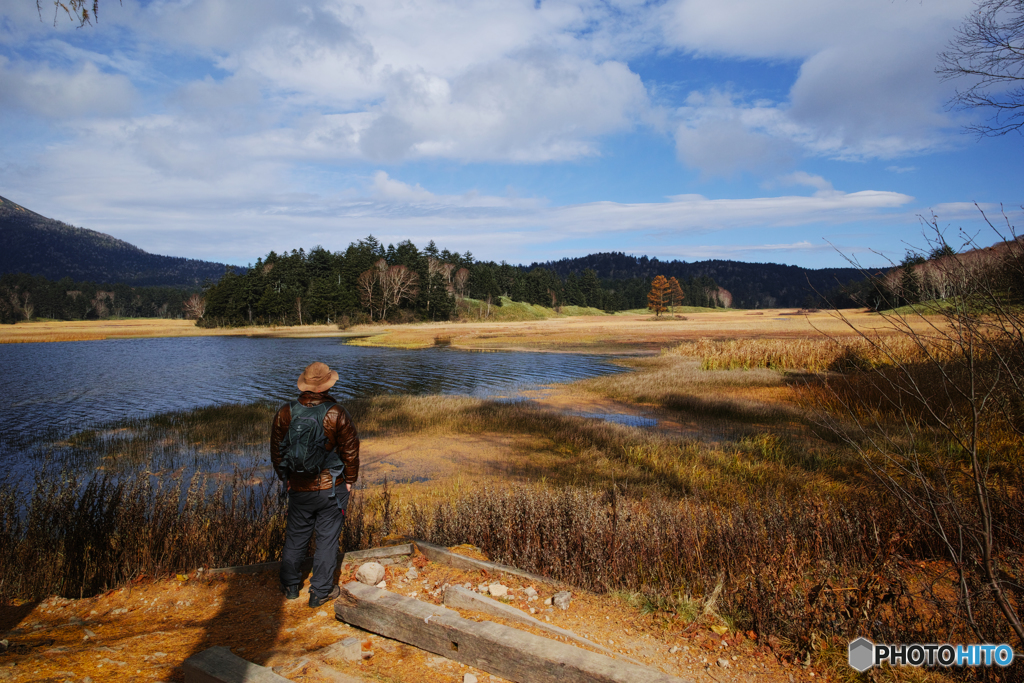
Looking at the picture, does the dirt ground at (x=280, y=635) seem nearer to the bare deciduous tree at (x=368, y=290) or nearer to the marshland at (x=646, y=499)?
the marshland at (x=646, y=499)

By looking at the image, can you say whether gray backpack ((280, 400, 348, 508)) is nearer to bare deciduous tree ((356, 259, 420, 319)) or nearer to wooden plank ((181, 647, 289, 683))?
wooden plank ((181, 647, 289, 683))

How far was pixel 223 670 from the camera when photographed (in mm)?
3318

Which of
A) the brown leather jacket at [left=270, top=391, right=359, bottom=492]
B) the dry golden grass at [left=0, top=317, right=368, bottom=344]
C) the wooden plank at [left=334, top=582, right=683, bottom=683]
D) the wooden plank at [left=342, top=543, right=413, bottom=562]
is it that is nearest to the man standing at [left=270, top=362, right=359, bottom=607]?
the brown leather jacket at [left=270, top=391, right=359, bottom=492]

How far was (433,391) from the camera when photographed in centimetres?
2461

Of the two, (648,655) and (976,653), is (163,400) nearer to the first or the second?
(648,655)

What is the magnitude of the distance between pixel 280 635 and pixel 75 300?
513 feet

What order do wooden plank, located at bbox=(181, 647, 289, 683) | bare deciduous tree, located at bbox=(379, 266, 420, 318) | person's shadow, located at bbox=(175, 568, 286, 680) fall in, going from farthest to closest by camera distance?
bare deciduous tree, located at bbox=(379, 266, 420, 318), person's shadow, located at bbox=(175, 568, 286, 680), wooden plank, located at bbox=(181, 647, 289, 683)

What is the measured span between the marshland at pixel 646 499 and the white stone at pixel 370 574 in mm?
1531

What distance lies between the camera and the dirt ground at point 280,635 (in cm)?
385

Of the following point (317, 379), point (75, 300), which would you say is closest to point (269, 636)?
point (317, 379)

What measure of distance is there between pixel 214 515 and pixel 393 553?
3.04m

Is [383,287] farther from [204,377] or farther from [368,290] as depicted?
[204,377]

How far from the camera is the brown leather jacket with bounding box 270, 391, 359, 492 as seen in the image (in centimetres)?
546

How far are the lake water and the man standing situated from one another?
13.4 meters
